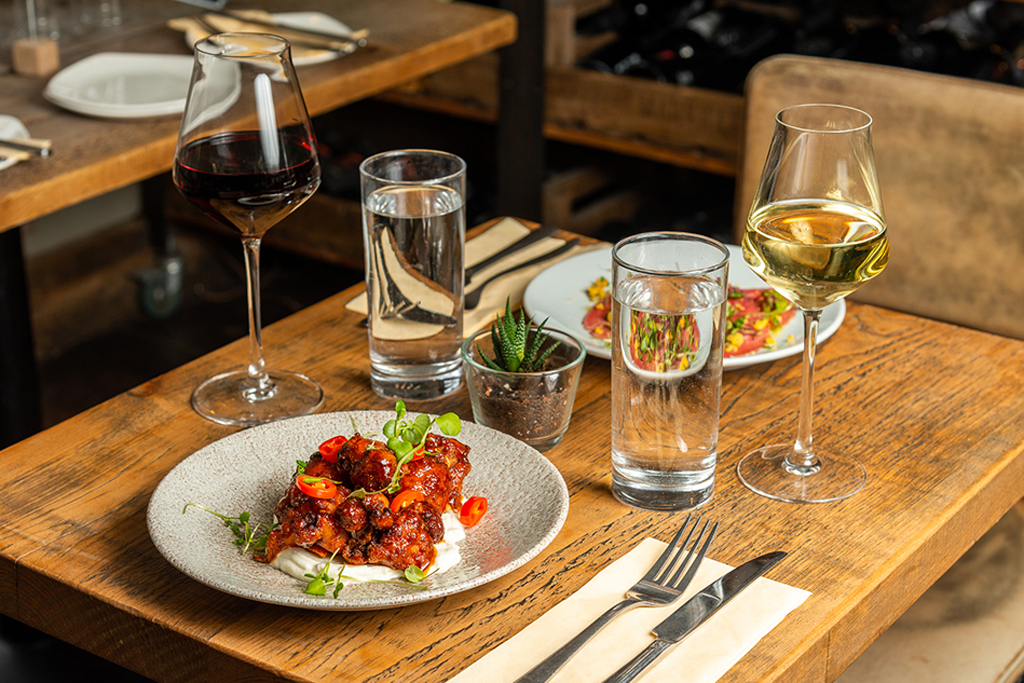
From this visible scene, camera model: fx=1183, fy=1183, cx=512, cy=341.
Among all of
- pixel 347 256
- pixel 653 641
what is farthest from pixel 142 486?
pixel 347 256

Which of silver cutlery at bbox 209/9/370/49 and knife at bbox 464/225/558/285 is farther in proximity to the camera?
silver cutlery at bbox 209/9/370/49

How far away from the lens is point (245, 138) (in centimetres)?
95

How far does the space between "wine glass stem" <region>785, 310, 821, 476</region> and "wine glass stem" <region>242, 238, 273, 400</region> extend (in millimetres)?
457

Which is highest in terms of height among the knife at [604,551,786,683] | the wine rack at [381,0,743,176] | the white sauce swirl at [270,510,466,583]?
the white sauce swirl at [270,510,466,583]

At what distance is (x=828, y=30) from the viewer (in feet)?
7.99

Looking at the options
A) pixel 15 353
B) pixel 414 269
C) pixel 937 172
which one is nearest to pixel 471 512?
pixel 414 269

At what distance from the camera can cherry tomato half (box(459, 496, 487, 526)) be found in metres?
0.82

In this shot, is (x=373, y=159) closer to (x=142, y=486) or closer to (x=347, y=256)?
(x=142, y=486)

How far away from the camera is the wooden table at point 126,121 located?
154 centimetres

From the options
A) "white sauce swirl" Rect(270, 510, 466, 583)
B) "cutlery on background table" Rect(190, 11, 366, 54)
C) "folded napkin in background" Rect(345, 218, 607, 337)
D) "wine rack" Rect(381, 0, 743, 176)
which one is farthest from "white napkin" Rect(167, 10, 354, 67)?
"white sauce swirl" Rect(270, 510, 466, 583)

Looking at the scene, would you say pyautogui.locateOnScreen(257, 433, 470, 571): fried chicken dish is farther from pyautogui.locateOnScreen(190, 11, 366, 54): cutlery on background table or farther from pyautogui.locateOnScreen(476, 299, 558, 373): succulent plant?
pyautogui.locateOnScreen(190, 11, 366, 54): cutlery on background table

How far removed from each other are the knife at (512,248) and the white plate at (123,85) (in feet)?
2.24

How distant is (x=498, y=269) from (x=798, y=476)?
0.46m

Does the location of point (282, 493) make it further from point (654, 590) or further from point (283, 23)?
point (283, 23)
